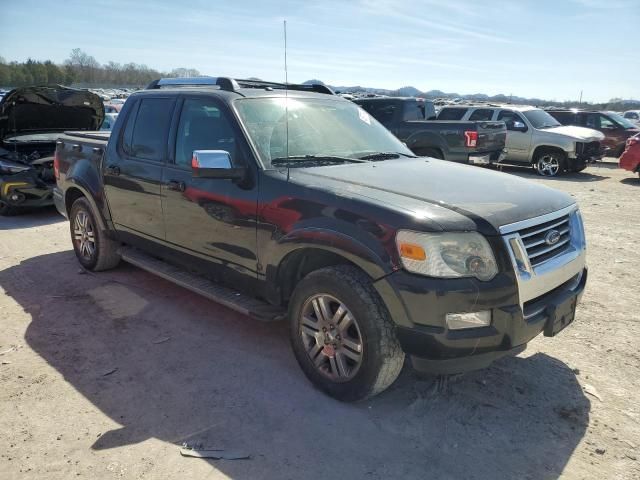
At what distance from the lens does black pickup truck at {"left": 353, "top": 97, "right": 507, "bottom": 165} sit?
1157cm

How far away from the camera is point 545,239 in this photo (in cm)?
309

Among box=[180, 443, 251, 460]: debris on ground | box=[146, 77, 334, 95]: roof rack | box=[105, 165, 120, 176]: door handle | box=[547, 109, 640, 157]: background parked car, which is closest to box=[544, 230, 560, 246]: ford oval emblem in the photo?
box=[180, 443, 251, 460]: debris on ground

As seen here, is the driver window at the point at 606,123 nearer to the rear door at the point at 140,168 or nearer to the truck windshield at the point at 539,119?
the truck windshield at the point at 539,119

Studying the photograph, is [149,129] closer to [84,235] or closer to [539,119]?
[84,235]

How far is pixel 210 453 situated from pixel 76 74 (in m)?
68.2

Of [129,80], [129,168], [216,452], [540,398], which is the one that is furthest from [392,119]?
[129,80]

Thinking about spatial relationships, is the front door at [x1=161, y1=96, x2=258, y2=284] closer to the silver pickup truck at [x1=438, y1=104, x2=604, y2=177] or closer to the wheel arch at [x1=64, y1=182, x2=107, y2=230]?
the wheel arch at [x1=64, y1=182, x2=107, y2=230]

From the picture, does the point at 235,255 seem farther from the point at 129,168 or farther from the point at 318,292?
the point at 129,168

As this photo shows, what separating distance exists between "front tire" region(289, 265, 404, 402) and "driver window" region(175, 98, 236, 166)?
1215mm

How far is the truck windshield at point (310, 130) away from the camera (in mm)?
3762

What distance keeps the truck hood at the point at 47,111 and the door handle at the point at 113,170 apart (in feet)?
14.3

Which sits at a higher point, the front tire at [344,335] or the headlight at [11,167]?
the headlight at [11,167]

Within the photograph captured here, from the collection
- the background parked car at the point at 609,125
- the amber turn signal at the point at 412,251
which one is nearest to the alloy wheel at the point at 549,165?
the background parked car at the point at 609,125

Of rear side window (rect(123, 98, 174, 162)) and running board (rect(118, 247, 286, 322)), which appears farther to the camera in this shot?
rear side window (rect(123, 98, 174, 162))
